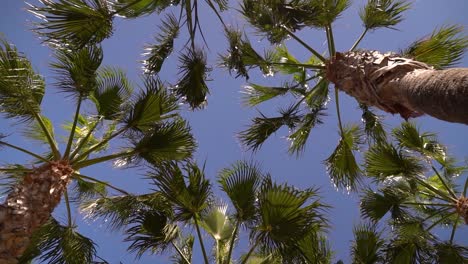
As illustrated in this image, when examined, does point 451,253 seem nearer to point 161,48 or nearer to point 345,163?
point 345,163

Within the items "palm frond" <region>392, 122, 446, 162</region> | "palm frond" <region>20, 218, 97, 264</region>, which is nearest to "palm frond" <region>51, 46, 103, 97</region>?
"palm frond" <region>20, 218, 97, 264</region>

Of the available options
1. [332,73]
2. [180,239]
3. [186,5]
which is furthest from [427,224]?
[186,5]

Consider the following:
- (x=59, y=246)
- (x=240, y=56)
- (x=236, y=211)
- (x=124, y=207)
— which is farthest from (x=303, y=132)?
(x=59, y=246)

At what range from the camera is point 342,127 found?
7133 mm

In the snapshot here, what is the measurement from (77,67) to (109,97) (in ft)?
2.96

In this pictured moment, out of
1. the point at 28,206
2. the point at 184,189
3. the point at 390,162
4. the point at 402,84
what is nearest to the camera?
the point at 402,84

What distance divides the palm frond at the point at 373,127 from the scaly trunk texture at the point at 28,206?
5486 millimetres

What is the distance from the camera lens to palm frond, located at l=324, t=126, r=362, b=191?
6.92 m

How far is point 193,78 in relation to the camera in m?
6.43

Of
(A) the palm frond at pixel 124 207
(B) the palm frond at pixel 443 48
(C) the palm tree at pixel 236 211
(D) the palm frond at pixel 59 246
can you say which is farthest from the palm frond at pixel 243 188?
(B) the palm frond at pixel 443 48

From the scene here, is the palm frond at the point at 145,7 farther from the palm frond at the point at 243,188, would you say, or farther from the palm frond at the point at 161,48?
the palm frond at the point at 243,188

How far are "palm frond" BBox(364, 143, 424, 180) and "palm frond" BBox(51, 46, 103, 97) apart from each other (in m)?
4.76

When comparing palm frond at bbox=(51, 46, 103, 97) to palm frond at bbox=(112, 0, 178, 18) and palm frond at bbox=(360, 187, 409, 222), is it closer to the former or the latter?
palm frond at bbox=(112, 0, 178, 18)

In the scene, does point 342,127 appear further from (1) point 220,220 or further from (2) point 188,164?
(2) point 188,164
